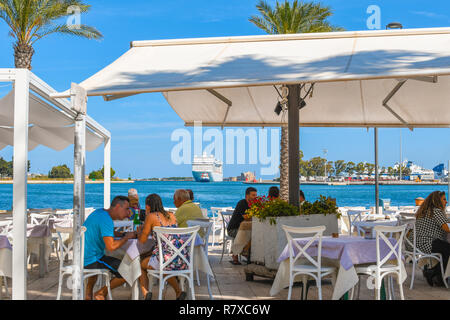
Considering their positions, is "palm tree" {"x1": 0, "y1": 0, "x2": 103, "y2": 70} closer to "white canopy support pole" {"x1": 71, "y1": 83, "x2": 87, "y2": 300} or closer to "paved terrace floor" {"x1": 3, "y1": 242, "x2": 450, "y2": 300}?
"paved terrace floor" {"x1": 3, "y1": 242, "x2": 450, "y2": 300}

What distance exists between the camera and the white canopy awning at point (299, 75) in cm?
527

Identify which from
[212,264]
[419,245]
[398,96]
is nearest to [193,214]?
[212,264]

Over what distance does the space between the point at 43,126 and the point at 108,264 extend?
5532 millimetres

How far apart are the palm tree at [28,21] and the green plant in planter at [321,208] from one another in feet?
40.4

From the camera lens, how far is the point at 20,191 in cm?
515

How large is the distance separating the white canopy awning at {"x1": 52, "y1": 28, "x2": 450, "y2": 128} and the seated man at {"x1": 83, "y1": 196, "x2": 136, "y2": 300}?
46.0 inches

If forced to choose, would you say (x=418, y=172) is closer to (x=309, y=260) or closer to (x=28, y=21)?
(x=28, y=21)

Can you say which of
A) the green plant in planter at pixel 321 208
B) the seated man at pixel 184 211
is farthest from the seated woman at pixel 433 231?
the seated man at pixel 184 211

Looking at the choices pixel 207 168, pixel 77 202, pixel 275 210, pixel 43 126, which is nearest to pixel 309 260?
pixel 275 210

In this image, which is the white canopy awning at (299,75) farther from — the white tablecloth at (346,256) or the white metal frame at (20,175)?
the white tablecloth at (346,256)

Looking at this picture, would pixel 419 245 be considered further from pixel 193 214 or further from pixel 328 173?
Result: pixel 328 173

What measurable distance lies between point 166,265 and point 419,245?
3398mm
